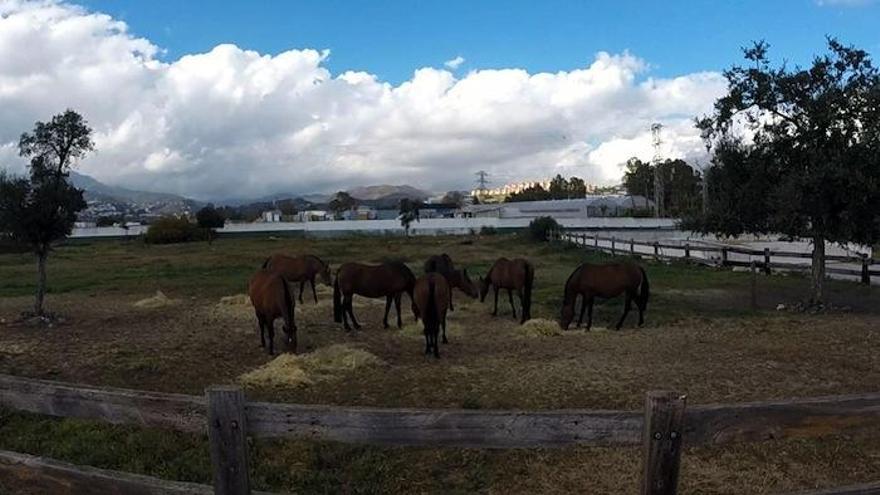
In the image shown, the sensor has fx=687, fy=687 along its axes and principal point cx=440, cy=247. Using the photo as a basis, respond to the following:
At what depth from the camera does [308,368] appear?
9.59 metres

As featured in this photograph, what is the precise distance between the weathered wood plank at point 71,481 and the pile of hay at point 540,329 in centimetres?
965

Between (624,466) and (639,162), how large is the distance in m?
135

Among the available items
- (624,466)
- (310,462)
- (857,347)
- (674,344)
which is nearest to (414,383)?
(310,462)

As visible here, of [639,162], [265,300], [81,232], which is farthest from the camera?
[639,162]

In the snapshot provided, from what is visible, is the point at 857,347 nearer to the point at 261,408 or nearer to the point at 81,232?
the point at 261,408

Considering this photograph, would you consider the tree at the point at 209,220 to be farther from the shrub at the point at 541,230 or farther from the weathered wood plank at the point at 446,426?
the weathered wood plank at the point at 446,426

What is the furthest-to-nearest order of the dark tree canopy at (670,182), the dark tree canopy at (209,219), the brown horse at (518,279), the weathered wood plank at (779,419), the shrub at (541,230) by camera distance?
the dark tree canopy at (670,182)
the dark tree canopy at (209,219)
the shrub at (541,230)
the brown horse at (518,279)
the weathered wood plank at (779,419)

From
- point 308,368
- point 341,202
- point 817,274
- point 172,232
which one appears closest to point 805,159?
point 817,274

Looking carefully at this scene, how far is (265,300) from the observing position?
36.5 ft

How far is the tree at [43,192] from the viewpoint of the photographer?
14672mm

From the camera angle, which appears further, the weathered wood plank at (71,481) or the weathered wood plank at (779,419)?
the weathered wood plank at (71,481)

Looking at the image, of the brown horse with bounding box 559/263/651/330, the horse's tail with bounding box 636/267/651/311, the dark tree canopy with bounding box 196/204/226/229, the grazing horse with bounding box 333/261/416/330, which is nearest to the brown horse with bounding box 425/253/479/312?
the grazing horse with bounding box 333/261/416/330

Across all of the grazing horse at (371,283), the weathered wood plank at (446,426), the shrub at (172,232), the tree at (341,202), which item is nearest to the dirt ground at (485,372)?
the grazing horse at (371,283)

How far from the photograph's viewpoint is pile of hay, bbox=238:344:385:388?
8.98 metres
